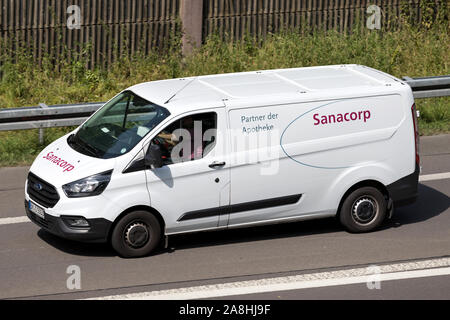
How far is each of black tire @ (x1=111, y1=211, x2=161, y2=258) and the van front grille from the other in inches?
29.2

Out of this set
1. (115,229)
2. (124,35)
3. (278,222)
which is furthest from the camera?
(124,35)

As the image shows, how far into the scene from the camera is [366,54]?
1623cm

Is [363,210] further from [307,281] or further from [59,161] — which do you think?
[59,161]

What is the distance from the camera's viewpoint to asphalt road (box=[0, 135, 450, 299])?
884 cm

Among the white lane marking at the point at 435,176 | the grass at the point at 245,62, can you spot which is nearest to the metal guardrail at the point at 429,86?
the grass at the point at 245,62

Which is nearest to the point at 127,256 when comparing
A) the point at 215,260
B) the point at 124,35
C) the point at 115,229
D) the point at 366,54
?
the point at 115,229

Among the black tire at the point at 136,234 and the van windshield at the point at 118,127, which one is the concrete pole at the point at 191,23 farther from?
the black tire at the point at 136,234

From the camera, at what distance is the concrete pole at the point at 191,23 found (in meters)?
16.0

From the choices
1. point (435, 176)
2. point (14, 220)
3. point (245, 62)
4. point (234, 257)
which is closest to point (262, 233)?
point (234, 257)

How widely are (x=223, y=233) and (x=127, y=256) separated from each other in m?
1.38

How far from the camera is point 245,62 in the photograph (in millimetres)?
16219

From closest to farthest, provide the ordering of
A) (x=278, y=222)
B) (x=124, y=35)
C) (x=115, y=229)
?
1. (x=115, y=229)
2. (x=278, y=222)
3. (x=124, y=35)

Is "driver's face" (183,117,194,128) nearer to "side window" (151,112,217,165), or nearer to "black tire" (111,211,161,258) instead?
"side window" (151,112,217,165)
